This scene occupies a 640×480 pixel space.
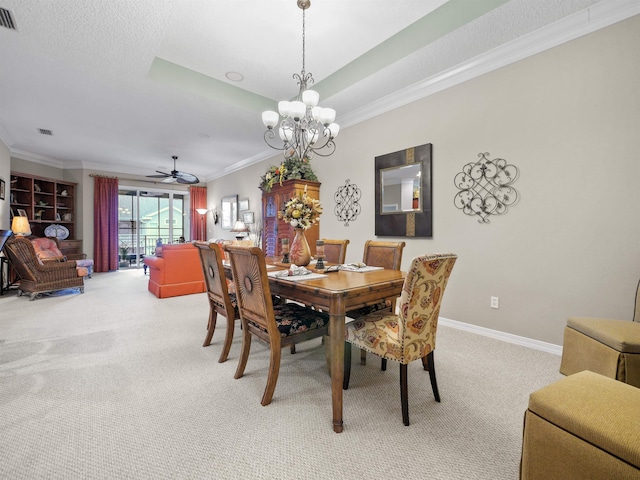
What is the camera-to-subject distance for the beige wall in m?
2.16

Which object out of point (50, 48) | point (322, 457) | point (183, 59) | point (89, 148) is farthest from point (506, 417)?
point (89, 148)

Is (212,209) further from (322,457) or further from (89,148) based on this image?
(322,457)

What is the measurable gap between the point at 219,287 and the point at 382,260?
4.75ft

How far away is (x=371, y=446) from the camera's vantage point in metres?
1.39

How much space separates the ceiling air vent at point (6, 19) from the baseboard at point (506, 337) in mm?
4789

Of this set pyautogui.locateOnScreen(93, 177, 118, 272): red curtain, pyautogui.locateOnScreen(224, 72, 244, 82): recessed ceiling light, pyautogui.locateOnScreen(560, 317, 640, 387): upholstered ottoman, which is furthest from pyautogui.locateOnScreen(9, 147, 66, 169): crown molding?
pyautogui.locateOnScreen(560, 317, 640, 387): upholstered ottoman

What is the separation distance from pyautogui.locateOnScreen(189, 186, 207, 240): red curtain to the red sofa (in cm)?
395

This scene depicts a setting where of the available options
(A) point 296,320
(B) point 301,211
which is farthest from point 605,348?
(B) point 301,211

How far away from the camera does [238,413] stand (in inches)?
64.5

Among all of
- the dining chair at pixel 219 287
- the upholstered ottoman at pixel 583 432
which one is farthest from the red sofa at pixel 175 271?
the upholstered ottoman at pixel 583 432

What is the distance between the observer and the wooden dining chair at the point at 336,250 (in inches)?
118

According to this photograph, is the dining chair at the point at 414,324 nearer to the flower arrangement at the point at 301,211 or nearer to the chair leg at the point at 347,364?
the chair leg at the point at 347,364

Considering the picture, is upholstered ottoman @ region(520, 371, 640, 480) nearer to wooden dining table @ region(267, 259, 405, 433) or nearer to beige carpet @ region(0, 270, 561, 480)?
beige carpet @ region(0, 270, 561, 480)

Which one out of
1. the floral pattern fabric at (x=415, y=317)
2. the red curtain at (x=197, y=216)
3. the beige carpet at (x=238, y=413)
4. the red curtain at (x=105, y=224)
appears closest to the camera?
the beige carpet at (x=238, y=413)
